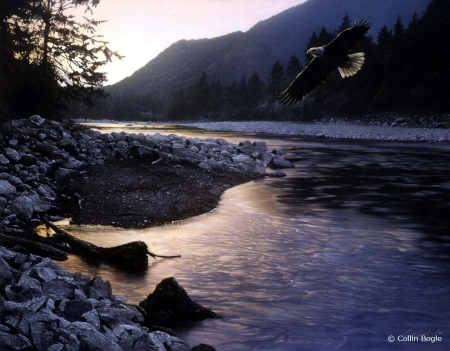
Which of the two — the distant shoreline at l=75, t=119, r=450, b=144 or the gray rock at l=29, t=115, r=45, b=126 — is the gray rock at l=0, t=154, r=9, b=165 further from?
the distant shoreline at l=75, t=119, r=450, b=144

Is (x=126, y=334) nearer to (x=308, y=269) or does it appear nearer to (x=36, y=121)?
(x=308, y=269)

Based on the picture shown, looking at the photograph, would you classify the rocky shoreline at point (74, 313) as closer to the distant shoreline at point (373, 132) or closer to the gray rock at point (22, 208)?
the gray rock at point (22, 208)

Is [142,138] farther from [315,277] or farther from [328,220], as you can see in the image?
[315,277]

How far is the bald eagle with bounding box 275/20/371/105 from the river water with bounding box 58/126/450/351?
3012mm

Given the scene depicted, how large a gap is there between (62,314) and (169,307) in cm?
145

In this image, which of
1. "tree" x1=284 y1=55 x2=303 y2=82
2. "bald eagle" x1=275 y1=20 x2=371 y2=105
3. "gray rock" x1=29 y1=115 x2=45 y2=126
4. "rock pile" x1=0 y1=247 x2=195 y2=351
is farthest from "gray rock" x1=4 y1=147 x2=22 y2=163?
"tree" x1=284 y1=55 x2=303 y2=82

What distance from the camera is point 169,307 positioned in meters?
5.98

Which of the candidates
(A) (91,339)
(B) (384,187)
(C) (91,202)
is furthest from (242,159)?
(A) (91,339)

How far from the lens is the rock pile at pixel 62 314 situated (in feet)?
14.2

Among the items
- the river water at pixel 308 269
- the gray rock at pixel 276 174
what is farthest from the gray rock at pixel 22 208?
the gray rock at pixel 276 174

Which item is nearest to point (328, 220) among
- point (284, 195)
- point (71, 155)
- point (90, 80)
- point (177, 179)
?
point (284, 195)

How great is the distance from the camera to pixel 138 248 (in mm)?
8062

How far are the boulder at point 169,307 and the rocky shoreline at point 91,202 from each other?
0.01 metres

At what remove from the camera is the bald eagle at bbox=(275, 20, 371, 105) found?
815 cm
